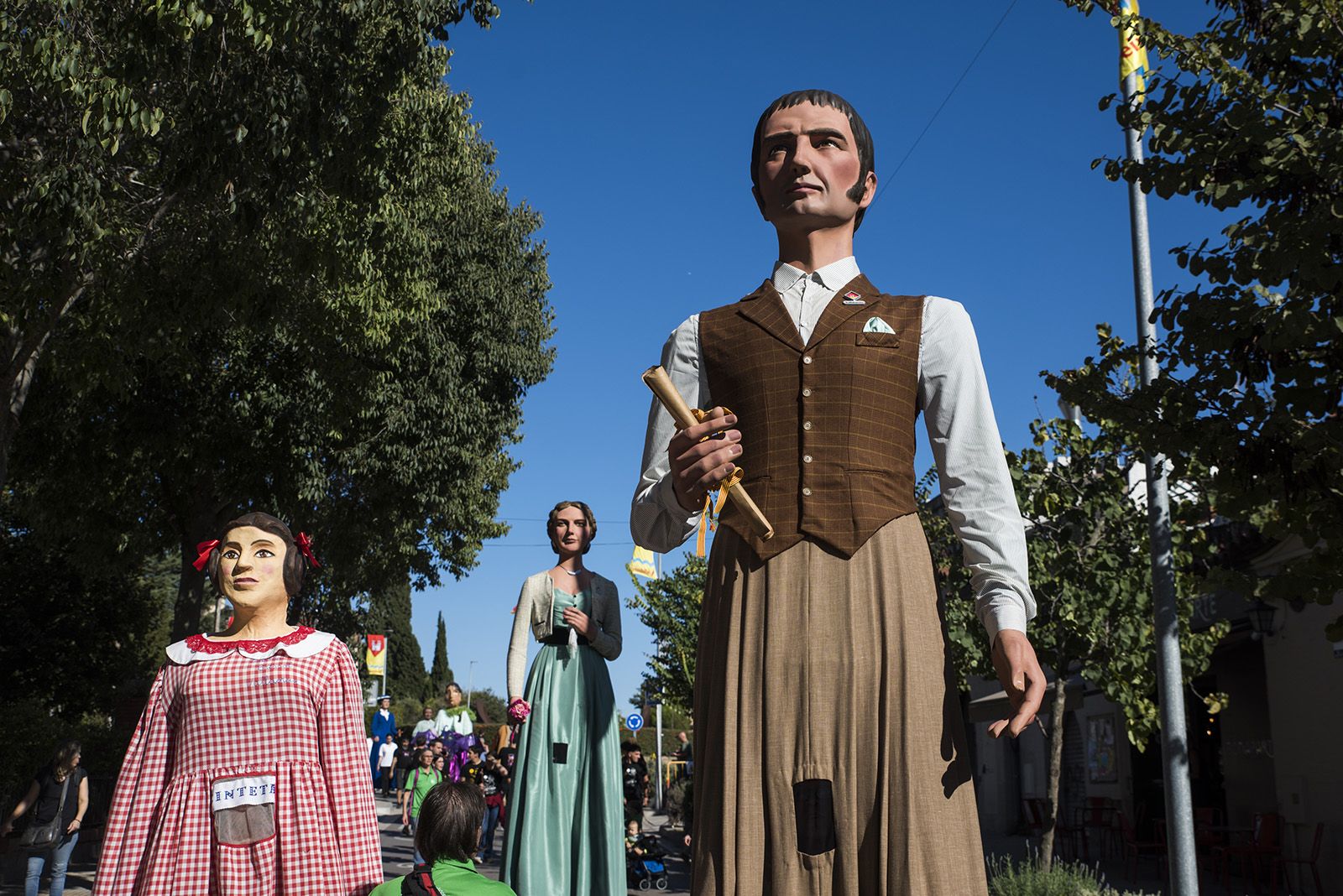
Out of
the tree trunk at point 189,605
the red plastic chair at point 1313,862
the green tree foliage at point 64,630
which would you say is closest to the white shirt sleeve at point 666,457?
the red plastic chair at point 1313,862

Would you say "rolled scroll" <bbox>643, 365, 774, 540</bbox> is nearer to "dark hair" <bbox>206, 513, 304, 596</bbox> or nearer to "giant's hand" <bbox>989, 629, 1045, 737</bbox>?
"giant's hand" <bbox>989, 629, 1045, 737</bbox>

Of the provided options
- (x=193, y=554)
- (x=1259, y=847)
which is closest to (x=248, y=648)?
(x=1259, y=847)

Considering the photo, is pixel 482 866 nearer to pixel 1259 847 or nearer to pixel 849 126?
pixel 1259 847

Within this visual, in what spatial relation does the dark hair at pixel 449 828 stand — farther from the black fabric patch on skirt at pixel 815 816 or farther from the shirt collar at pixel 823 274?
the shirt collar at pixel 823 274

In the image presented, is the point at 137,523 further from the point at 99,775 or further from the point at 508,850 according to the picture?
the point at 508,850

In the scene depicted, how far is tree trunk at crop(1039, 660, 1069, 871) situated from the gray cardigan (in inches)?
272

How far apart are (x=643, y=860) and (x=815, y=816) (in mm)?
10847

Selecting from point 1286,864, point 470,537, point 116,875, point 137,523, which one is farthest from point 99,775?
point 1286,864

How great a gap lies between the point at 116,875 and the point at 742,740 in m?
2.81

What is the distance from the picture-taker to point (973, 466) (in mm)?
2881

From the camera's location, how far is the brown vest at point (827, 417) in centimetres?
276

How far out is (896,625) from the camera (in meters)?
2.70

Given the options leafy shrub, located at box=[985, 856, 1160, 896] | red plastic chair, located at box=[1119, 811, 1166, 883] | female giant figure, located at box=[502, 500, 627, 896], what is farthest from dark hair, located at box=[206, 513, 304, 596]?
red plastic chair, located at box=[1119, 811, 1166, 883]

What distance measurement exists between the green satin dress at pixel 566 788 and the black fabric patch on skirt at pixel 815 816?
4.12 m
